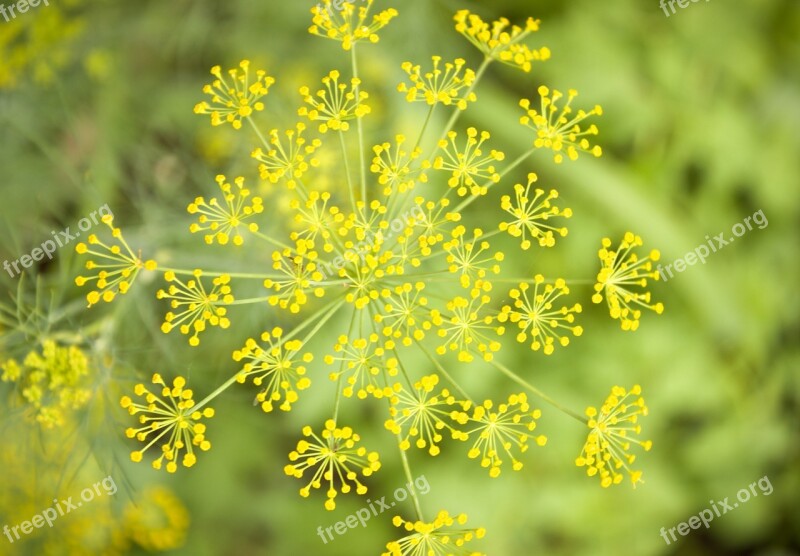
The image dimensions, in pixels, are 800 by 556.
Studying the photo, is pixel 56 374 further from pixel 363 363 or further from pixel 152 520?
pixel 152 520

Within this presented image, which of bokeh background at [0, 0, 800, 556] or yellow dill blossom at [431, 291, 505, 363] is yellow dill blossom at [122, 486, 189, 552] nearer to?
bokeh background at [0, 0, 800, 556]

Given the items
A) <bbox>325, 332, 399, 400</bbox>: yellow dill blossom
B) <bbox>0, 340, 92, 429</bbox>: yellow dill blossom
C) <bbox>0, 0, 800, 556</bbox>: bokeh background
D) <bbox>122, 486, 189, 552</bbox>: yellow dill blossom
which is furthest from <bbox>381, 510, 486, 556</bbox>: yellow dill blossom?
<bbox>122, 486, 189, 552</bbox>: yellow dill blossom

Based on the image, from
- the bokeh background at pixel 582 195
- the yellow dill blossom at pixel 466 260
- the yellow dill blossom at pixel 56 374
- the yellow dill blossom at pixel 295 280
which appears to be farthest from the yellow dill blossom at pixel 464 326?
the bokeh background at pixel 582 195

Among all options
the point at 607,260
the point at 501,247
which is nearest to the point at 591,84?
the point at 501,247

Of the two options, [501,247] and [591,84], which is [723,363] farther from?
[591,84]

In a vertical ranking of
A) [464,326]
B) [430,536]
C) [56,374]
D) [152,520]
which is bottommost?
[430,536]

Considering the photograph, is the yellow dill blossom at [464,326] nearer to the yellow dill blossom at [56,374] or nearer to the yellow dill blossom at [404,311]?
the yellow dill blossom at [404,311]

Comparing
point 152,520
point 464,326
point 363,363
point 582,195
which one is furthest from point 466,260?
point 152,520
